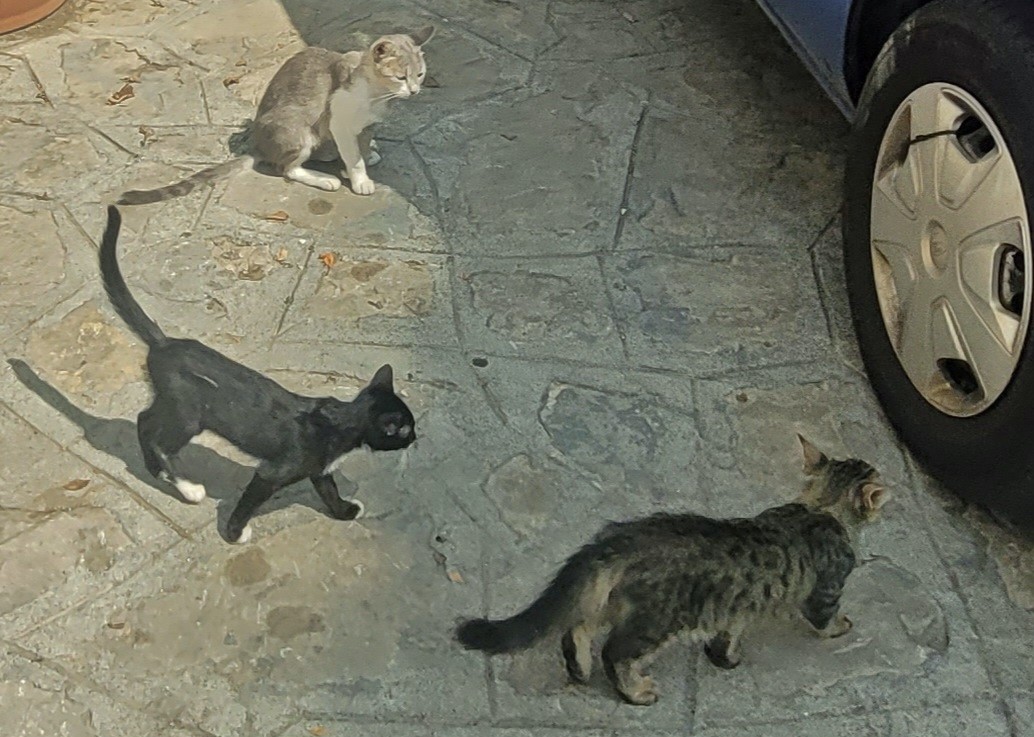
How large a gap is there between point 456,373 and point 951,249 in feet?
4.81

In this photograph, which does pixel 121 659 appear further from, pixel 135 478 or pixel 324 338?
pixel 324 338

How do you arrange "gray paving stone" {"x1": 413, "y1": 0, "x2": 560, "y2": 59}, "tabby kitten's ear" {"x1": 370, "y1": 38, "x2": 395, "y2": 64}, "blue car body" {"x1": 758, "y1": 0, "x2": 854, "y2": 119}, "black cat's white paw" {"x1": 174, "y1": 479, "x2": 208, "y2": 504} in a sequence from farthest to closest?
1. "gray paving stone" {"x1": 413, "y1": 0, "x2": 560, "y2": 59}
2. "tabby kitten's ear" {"x1": 370, "y1": 38, "x2": 395, "y2": 64}
3. "blue car body" {"x1": 758, "y1": 0, "x2": 854, "y2": 119}
4. "black cat's white paw" {"x1": 174, "y1": 479, "x2": 208, "y2": 504}

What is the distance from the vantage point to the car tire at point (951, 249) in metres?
2.59

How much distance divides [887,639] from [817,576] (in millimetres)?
361

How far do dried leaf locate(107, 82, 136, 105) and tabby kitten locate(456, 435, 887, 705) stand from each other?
2.78 metres

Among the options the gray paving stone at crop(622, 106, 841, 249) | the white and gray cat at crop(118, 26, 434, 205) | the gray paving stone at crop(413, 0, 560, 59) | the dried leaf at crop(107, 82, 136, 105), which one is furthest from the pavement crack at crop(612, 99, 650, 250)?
the dried leaf at crop(107, 82, 136, 105)

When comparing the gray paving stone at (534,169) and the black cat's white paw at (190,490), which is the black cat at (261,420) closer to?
the black cat's white paw at (190,490)

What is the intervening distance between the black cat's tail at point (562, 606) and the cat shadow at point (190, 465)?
2.20ft

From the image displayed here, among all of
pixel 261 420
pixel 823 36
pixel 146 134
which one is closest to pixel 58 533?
pixel 261 420

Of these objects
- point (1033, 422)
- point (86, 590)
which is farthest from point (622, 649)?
point (86, 590)

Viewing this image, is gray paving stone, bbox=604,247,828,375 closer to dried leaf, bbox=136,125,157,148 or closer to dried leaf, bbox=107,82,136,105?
dried leaf, bbox=136,125,157,148

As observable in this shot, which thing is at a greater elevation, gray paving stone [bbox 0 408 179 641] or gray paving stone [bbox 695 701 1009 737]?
gray paving stone [bbox 0 408 179 641]

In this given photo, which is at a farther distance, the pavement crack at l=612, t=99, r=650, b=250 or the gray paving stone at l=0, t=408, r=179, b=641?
the pavement crack at l=612, t=99, r=650, b=250

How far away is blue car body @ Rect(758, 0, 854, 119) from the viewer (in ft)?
10.9
